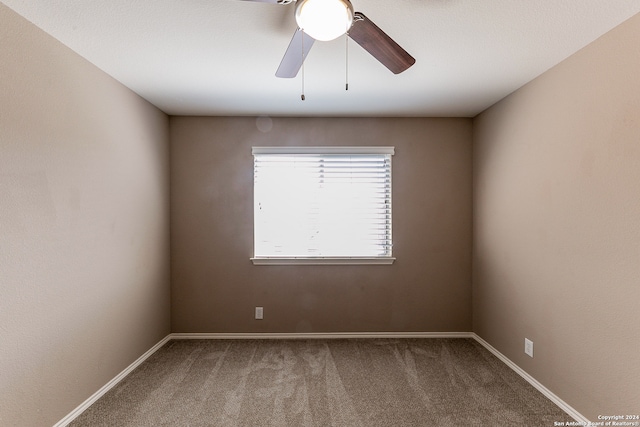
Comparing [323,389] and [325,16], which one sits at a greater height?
[325,16]

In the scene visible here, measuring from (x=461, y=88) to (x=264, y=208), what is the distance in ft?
7.19

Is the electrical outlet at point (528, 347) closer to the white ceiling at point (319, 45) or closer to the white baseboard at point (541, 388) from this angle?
the white baseboard at point (541, 388)

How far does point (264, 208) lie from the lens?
11.5ft

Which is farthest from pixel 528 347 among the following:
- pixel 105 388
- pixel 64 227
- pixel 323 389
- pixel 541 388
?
pixel 64 227

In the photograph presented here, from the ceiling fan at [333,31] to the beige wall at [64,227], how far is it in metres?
1.40

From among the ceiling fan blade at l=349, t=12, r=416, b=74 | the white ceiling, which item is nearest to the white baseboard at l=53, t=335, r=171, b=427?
the white ceiling

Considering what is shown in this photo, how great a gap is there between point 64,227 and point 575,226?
3307 millimetres

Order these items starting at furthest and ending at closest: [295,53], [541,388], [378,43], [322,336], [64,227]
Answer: [322,336]
[541,388]
[64,227]
[295,53]
[378,43]

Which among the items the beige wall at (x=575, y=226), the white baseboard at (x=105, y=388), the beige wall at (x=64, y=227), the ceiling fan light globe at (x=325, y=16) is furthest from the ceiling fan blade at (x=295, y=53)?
the white baseboard at (x=105, y=388)

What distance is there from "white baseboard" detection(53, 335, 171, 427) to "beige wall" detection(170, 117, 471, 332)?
46 centimetres

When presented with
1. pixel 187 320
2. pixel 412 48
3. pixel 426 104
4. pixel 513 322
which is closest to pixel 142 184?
pixel 187 320

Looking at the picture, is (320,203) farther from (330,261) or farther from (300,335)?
(300,335)

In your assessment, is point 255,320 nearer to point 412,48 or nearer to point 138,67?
point 138,67

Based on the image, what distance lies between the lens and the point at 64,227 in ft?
6.72
